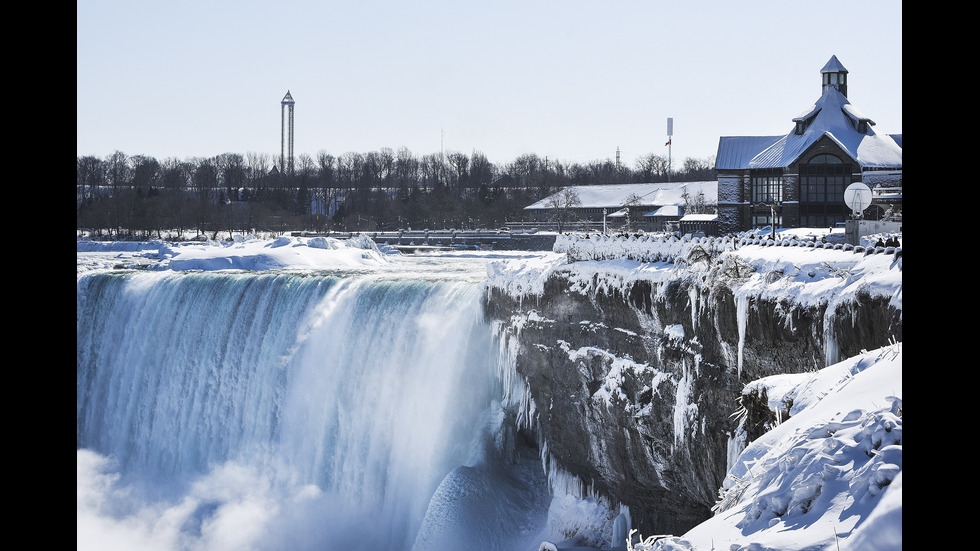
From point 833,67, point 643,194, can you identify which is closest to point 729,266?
point 833,67

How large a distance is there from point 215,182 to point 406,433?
7595 centimetres

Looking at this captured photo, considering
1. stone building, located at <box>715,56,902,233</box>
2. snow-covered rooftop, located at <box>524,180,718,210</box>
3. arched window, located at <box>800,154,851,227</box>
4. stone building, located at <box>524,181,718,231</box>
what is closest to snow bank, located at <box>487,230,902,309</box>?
stone building, located at <box>715,56,902,233</box>

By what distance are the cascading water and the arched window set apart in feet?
49.2

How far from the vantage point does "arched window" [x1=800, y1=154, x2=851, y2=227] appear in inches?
1196

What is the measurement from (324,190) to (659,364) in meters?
76.4

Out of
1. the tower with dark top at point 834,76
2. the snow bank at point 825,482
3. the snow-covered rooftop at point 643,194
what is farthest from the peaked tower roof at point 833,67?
the snow bank at point 825,482

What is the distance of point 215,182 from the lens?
296 feet

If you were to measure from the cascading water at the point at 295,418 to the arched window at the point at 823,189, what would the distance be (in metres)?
15.0

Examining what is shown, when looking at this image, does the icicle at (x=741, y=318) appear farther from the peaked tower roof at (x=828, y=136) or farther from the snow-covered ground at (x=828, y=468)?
the peaked tower roof at (x=828, y=136)

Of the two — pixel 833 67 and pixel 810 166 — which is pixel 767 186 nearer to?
pixel 810 166

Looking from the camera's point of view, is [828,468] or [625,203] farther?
[625,203]

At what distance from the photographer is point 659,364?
52.4 feet

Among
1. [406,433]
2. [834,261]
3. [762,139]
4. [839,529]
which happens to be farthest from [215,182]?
[839,529]
